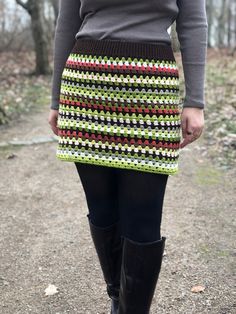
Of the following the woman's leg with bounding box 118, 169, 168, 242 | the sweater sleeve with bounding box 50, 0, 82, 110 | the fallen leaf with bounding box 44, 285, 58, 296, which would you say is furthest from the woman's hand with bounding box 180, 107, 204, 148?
the fallen leaf with bounding box 44, 285, 58, 296

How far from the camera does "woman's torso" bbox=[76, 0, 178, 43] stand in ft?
4.52

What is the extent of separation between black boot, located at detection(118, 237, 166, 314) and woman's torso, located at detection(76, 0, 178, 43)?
0.66 m

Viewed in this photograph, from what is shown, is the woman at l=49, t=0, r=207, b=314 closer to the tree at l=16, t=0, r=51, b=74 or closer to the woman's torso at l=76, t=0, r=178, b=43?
the woman's torso at l=76, t=0, r=178, b=43

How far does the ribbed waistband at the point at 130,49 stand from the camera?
1.38 m

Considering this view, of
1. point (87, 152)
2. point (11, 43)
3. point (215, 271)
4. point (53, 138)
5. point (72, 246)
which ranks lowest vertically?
point (11, 43)

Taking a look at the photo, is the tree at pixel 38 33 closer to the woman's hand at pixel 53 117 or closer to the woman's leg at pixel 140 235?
the woman's hand at pixel 53 117

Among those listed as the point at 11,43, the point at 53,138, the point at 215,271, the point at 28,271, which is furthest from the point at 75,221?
the point at 11,43

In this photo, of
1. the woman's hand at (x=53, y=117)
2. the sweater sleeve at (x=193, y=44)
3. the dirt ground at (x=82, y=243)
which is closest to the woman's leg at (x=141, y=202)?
A: the sweater sleeve at (x=193, y=44)

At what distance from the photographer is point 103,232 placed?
171 centimetres

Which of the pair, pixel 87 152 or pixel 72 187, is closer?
pixel 87 152

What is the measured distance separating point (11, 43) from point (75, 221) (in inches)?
465

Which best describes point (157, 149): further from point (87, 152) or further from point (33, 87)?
point (33, 87)

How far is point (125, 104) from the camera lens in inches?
55.5

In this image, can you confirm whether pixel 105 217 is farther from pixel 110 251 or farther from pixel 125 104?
pixel 125 104
